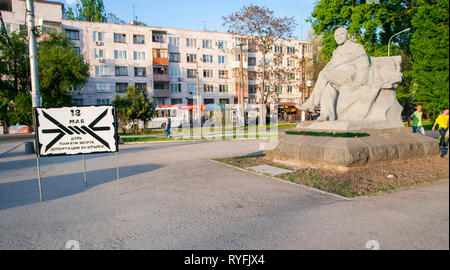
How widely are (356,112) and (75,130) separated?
27.2ft

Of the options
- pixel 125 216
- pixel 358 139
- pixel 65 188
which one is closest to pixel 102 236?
pixel 125 216

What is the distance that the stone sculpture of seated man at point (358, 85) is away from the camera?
920 cm

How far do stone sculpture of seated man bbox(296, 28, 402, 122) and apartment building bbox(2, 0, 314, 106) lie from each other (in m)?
35.3

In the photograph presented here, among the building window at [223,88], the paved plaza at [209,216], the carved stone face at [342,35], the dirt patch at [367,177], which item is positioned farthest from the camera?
the building window at [223,88]

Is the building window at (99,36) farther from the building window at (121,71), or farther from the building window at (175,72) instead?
the building window at (175,72)

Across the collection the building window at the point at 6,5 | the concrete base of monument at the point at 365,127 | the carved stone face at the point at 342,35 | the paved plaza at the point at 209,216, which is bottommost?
the paved plaza at the point at 209,216

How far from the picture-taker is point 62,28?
152ft

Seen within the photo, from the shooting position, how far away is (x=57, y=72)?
3550 centimetres

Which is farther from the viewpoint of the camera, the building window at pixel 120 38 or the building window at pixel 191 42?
the building window at pixel 191 42

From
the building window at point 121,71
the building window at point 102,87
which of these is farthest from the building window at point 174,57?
the building window at point 102,87

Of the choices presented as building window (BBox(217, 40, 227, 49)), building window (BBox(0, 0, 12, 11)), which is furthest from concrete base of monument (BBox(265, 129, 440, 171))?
building window (BBox(217, 40, 227, 49))

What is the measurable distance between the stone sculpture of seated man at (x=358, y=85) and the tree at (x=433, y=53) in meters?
8.04

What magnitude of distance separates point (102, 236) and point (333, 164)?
5.73m
